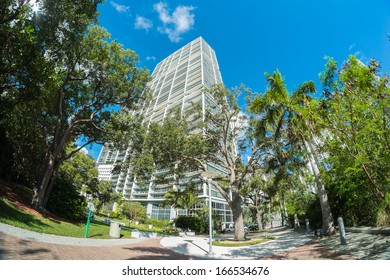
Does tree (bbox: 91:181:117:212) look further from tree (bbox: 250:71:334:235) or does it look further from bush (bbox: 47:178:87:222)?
tree (bbox: 250:71:334:235)

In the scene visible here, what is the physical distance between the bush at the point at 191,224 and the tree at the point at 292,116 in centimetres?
1319

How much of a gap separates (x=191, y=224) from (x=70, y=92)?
17.4 metres

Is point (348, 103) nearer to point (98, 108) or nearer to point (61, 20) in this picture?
point (61, 20)

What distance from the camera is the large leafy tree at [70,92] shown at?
Answer: 911 centimetres

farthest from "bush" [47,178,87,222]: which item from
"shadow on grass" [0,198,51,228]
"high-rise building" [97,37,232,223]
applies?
"high-rise building" [97,37,232,223]

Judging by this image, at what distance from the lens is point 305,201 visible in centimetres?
2666

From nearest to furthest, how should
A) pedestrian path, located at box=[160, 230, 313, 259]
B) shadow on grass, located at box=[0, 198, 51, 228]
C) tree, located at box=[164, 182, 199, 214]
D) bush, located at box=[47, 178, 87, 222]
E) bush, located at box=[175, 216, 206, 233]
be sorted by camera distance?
shadow on grass, located at box=[0, 198, 51, 228]
pedestrian path, located at box=[160, 230, 313, 259]
bush, located at box=[47, 178, 87, 222]
tree, located at box=[164, 182, 199, 214]
bush, located at box=[175, 216, 206, 233]

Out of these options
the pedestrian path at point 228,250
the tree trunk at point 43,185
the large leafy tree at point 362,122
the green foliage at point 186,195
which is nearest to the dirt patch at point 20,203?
the tree trunk at point 43,185

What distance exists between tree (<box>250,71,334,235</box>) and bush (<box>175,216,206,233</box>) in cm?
1319

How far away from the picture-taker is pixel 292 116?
8258 mm

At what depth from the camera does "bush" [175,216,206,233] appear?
22.0 m

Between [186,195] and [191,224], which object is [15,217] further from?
[191,224]

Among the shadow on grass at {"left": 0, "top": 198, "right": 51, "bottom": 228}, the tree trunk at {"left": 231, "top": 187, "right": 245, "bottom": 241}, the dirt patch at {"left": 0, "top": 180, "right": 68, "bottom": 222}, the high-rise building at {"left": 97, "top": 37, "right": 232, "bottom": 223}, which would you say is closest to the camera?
the shadow on grass at {"left": 0, "top": 198, "right": 51, "bottom": 228}
